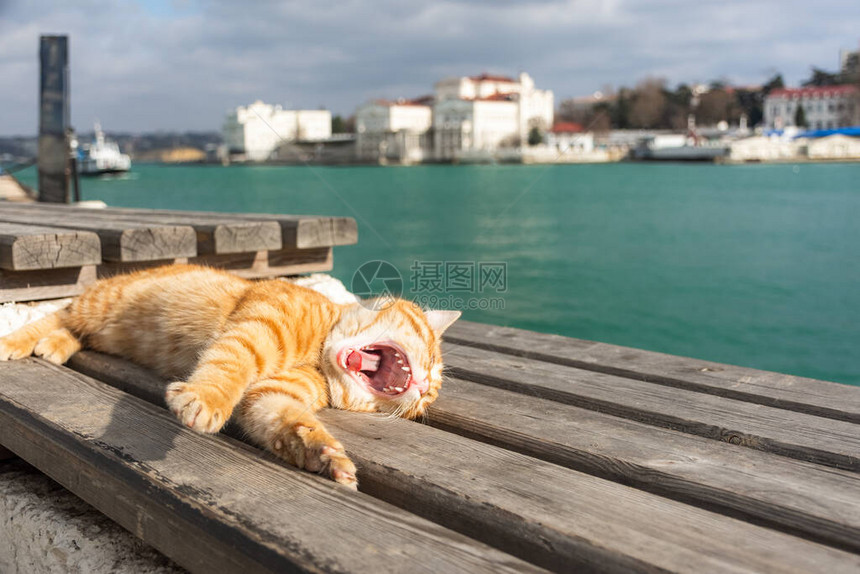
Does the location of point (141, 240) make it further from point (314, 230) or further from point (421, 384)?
point (421, 384)

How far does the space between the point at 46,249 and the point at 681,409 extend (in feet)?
7.58

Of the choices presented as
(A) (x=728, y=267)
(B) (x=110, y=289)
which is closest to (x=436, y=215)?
(A) (x=728, y=267)

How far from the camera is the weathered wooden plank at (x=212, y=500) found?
114cm

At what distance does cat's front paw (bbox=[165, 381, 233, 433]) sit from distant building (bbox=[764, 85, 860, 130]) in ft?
298

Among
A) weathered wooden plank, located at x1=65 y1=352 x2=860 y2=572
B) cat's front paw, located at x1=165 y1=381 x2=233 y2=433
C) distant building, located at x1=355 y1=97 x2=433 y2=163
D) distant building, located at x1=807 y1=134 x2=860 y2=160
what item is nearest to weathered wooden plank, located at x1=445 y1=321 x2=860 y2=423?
weathered wooden plank, located at x1=65 y1=352 x2=860 y2=572

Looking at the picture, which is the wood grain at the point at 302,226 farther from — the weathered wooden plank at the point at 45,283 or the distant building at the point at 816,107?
the distant building at the point at 816,107

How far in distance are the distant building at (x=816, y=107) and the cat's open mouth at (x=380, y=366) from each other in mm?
90255

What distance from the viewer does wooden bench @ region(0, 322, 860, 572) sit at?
3.81 feet

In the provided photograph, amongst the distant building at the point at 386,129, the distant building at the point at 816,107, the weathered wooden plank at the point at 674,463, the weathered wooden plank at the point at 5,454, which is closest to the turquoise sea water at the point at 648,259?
the weathered wooden plank at the point at 674,463

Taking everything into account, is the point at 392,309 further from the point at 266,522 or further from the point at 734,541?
the point at 734,541

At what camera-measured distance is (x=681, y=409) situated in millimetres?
1917

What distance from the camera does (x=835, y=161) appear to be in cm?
7025

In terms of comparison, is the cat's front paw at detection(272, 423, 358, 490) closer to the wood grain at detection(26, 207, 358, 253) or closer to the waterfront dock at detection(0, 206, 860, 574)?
the waterfront dock at detection(0, 206, 860, 574)

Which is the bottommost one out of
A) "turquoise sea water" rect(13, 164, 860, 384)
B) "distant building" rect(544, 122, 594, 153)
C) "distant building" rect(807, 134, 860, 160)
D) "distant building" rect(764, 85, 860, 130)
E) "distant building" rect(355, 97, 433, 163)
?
"turquoise sea water" rect(13, 164, 860, 384)
